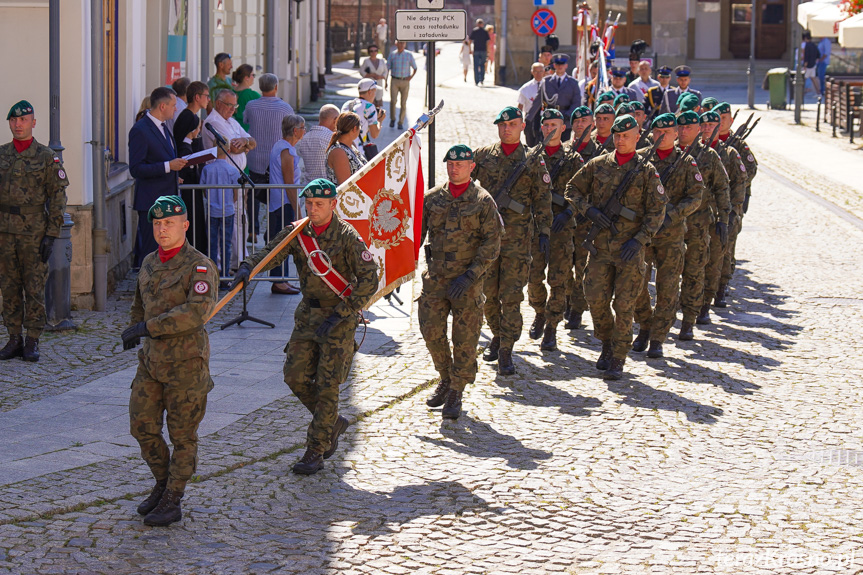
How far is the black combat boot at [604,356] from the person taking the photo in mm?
10555

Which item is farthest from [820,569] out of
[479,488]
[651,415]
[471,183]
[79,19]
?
[79,19]

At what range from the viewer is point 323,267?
767 centimetres

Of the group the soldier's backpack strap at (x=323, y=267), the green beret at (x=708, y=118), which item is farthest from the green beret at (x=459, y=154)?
the green beret at (x=708, y=118)

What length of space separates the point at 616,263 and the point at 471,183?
1.84m

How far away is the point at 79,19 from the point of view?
471 inches

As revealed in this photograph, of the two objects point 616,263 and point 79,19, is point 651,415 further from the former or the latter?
point 79,19

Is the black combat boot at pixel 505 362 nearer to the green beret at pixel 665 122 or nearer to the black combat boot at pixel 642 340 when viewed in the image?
the black combat boot at pixel 642 340

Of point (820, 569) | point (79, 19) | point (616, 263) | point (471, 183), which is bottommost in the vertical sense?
point (820, 569)

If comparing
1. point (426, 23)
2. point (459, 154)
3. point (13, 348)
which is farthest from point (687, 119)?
point (13, 348)

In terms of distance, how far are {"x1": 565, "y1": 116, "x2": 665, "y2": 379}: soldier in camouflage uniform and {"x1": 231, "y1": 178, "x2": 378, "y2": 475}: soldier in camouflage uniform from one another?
10.2 ft

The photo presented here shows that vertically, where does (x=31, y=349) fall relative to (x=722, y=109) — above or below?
below

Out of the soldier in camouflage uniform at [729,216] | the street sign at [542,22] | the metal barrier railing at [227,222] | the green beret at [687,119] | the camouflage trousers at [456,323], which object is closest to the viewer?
the camouflage trousers at [456,323]

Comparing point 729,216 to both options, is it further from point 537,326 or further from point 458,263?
point 458,263

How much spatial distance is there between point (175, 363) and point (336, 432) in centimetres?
146
